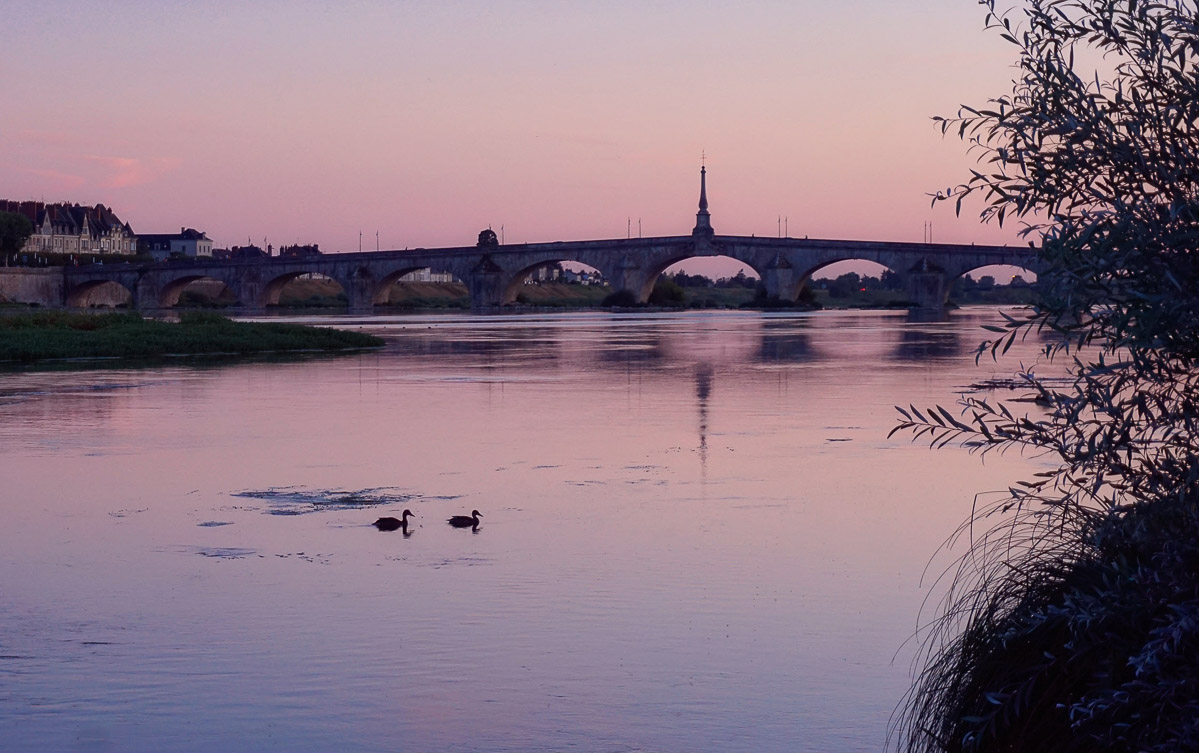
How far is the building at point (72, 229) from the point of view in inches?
6521

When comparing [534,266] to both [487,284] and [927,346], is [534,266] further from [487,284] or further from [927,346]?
[927,346]

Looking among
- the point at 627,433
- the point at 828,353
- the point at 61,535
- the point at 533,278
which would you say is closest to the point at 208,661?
the point at 61,535

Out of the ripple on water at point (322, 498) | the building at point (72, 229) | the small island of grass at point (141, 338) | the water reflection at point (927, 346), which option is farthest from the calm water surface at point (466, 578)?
the building at point (72, 229)

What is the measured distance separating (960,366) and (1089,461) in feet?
A: 96.1

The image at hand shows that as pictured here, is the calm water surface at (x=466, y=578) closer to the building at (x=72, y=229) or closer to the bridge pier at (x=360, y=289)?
the bridge pier at (x=360, y=289)

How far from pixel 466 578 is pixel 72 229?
178136 millimetres

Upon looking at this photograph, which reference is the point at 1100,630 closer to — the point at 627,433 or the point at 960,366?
the point at 627,433

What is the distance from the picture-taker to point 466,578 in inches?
400

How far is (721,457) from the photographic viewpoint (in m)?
16.9

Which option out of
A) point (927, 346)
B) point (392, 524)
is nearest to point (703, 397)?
point (392, 524)

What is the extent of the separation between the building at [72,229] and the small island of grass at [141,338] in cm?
11085

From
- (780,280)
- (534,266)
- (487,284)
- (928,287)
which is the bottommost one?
(487,284)

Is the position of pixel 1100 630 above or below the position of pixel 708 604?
above

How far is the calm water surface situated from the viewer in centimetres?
718
